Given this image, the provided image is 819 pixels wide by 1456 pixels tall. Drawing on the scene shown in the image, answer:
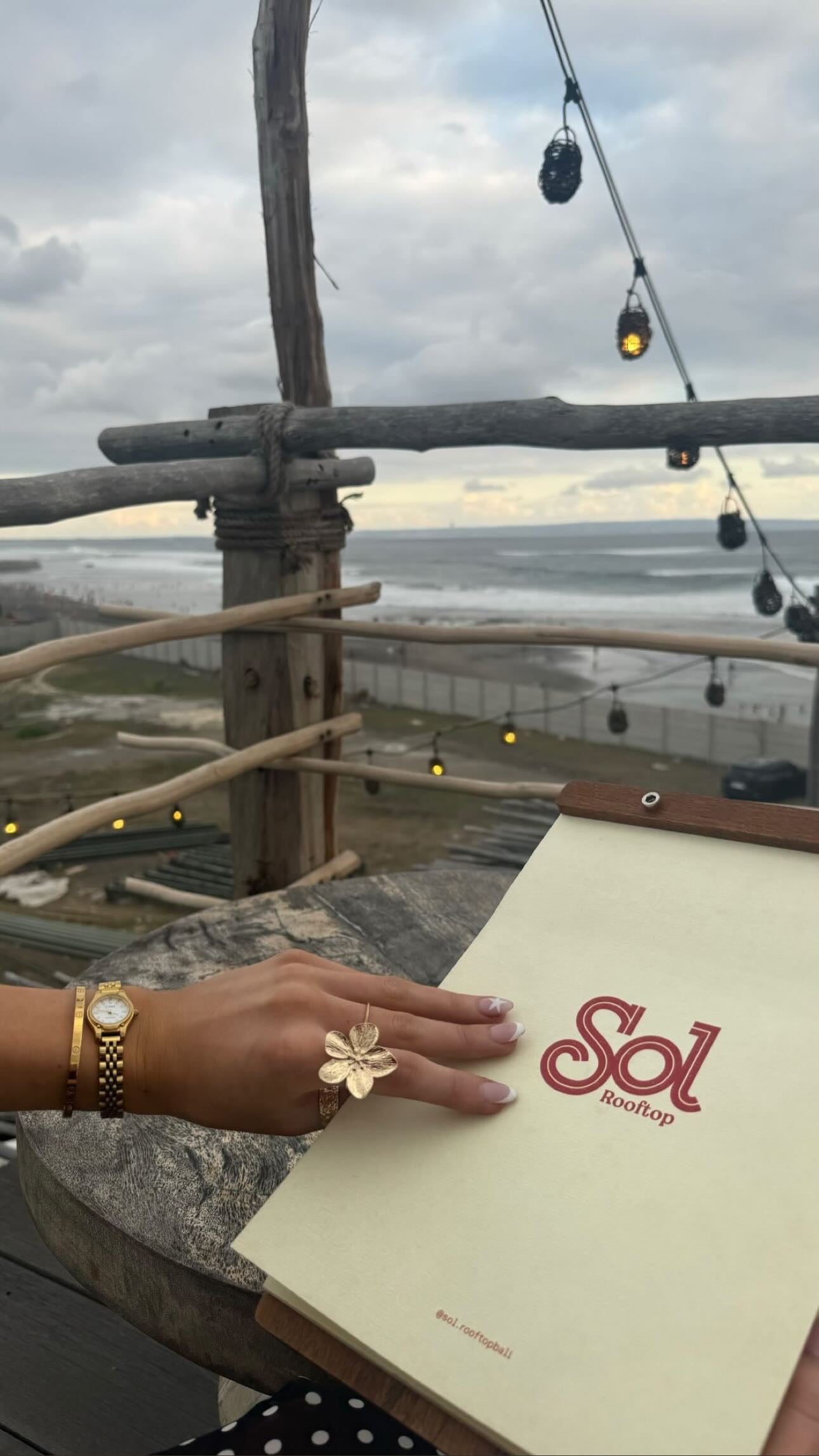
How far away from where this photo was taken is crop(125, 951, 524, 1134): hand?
0.58 metres

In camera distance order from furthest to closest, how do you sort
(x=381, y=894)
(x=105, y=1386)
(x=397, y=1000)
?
(x=381, y=894) < (x=105, y=1386) < (x=397, y=1000)

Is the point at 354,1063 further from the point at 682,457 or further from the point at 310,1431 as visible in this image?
the point at 682,457

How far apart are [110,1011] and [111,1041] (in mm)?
19

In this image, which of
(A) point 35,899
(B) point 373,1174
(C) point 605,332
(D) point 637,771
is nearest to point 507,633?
(B) point 373,1174

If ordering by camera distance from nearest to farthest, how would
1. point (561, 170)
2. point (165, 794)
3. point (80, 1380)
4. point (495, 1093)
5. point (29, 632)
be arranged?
point (495, 1093) → point (80, 1380) → point (165, 794) → point (561, 170) → point (29, 632)

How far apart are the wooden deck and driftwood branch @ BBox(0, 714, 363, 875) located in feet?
2.12

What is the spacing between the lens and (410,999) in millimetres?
618

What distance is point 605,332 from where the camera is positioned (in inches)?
1550

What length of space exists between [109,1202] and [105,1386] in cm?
47

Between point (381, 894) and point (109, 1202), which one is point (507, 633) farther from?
point (109, 1202)

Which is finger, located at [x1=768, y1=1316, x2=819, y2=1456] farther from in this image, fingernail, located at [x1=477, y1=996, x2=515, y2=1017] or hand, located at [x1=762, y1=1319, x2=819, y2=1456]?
fingernail, located at [x1=477, y1=996, x2=515, y2=1017]

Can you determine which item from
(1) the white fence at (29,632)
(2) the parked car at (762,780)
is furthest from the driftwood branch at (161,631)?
(1) the white fence at (29,632)

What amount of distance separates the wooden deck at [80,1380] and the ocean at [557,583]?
2091cm

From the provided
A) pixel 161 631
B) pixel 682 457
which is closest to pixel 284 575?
pixel 161 631
